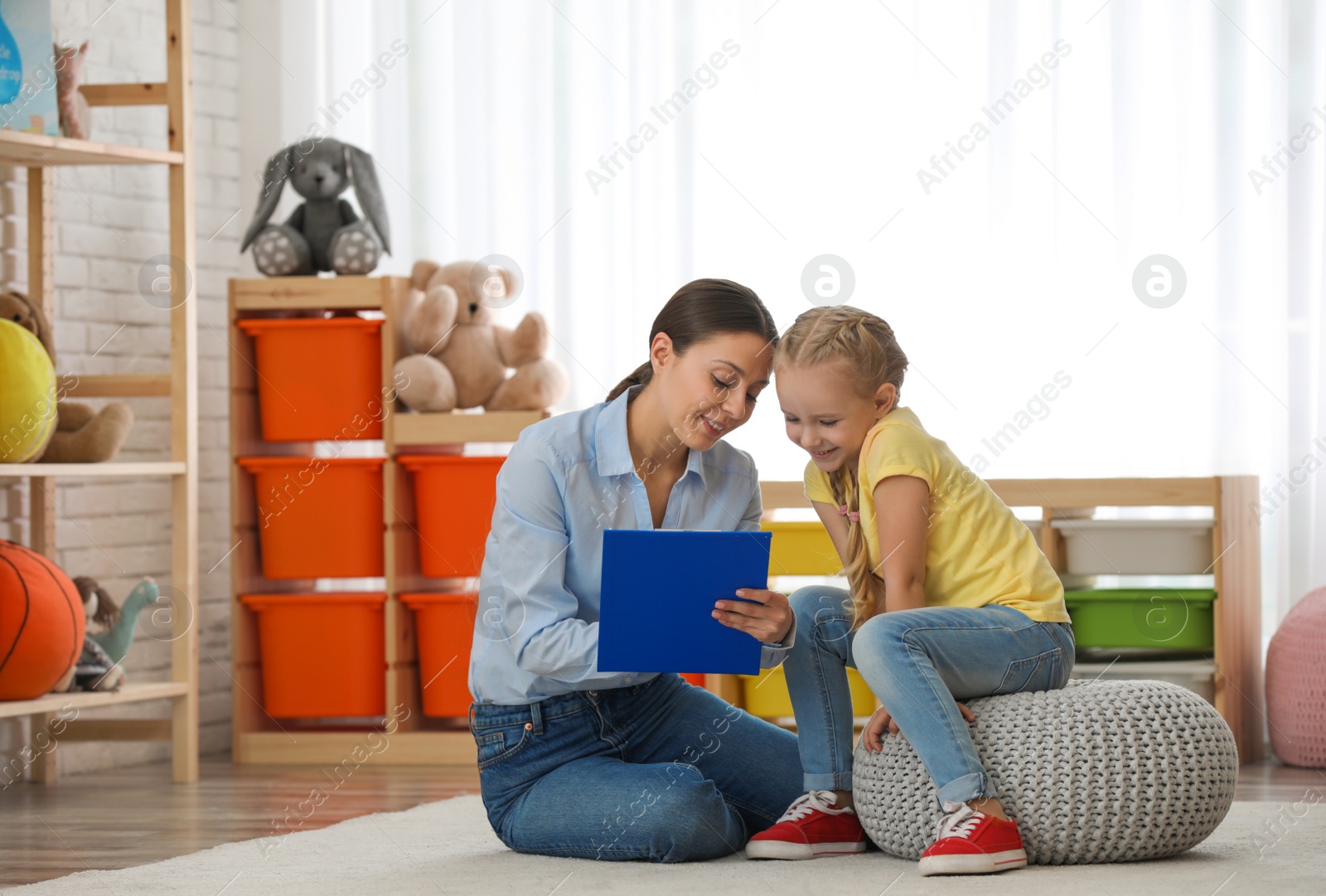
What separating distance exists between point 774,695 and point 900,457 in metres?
1.51

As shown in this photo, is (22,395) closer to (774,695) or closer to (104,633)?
(104,633)

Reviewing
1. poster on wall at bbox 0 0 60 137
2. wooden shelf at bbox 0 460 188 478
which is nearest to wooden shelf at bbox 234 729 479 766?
wooden shelf at bbox 0 460 188 478

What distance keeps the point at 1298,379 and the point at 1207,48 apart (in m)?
0.78

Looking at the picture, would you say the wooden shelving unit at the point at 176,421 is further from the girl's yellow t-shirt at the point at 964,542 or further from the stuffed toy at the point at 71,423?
the girl's yellow t-shirt at the point at 964,542

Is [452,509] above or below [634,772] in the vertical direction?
above

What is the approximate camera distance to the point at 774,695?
3.26 metres

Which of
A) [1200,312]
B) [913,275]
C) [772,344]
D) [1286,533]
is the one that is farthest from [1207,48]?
[772,344]

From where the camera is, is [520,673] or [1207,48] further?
[1207,48]

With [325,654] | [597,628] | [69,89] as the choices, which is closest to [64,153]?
[69,89]

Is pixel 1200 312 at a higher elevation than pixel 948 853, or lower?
higher

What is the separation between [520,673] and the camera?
1998 mm

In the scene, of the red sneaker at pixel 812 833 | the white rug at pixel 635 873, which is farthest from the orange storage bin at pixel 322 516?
the red sneaker at pixel 812 833

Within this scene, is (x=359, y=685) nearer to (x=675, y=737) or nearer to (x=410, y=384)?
(x=410, y=384)

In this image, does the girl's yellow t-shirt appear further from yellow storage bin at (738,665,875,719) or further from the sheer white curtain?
the sheer white curtain
